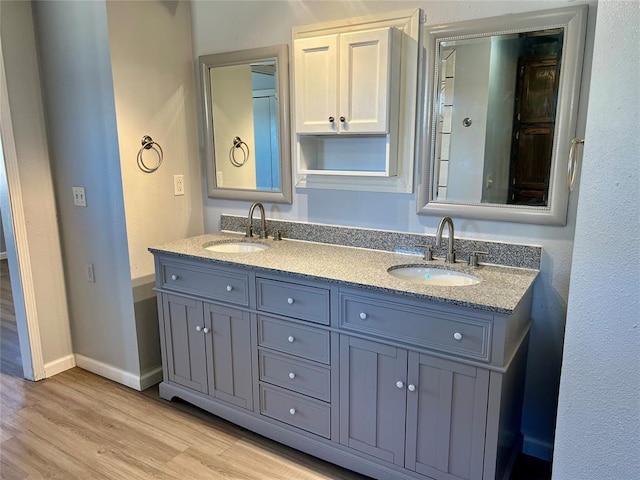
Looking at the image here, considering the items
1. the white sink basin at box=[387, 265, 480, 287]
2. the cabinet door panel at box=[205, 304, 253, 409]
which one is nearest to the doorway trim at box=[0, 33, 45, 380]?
the cabinet door panel at box=[205, 304, 253, 409]

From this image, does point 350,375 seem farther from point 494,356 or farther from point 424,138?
point 424,138

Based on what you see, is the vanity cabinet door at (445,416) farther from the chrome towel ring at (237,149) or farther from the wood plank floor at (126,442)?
the chrome towel ring at (237,149)

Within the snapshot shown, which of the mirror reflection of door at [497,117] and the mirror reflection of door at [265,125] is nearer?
the mirror reflection of door at [497,117]

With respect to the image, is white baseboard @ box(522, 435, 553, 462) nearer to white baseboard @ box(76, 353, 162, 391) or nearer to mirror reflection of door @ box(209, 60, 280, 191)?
mirror reflection of door @ box(209, 60, 280, 191)

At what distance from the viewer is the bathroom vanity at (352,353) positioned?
1628 millimetres

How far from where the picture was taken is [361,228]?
2340mm

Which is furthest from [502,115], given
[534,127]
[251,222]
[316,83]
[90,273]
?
[90,273]

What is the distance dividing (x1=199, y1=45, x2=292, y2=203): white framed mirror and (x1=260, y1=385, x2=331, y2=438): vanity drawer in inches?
40.1

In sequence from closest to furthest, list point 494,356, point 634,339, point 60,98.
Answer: point 634,339, point 494,356, point 60,98

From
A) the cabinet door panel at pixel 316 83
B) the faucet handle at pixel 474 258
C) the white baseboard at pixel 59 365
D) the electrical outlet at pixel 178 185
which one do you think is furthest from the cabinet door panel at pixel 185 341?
the faucet handle at pixel 474 258

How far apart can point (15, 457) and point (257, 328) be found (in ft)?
4.14

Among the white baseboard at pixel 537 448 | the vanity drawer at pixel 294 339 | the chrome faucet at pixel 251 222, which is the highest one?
the chrome faucet at pixel 251 222

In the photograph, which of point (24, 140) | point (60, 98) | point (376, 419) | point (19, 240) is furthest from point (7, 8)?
point (376, 419)

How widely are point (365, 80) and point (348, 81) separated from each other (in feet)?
0.27
